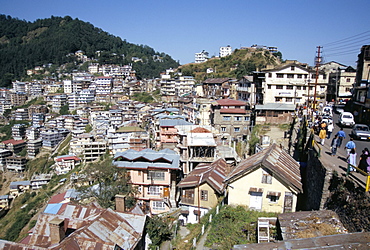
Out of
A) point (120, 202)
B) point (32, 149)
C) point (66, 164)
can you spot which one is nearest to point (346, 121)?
point (120, 202)

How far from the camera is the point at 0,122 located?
102500 mm

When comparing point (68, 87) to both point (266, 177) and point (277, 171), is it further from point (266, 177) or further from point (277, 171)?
point (277, 171)

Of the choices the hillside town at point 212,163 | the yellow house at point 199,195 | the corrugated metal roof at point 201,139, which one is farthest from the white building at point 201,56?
the yellow house at point 199,195

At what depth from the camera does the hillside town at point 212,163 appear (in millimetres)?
10234

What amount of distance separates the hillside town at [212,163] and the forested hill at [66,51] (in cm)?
7634

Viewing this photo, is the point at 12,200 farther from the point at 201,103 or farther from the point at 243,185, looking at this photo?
the point at 243,185

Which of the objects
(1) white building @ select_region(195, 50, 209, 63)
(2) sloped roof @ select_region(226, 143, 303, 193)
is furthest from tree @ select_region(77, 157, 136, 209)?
(1) white building @ select_region(195, 50, 209, 63)

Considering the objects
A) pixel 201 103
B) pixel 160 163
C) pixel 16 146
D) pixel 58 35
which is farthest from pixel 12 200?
pixel 58 35

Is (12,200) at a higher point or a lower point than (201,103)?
lower

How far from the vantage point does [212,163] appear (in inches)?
875

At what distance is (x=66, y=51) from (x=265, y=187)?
566 feet

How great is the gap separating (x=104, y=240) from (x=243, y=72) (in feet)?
226

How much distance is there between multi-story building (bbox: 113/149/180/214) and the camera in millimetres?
23062

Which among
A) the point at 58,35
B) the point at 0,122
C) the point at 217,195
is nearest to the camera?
the point at 217,195
